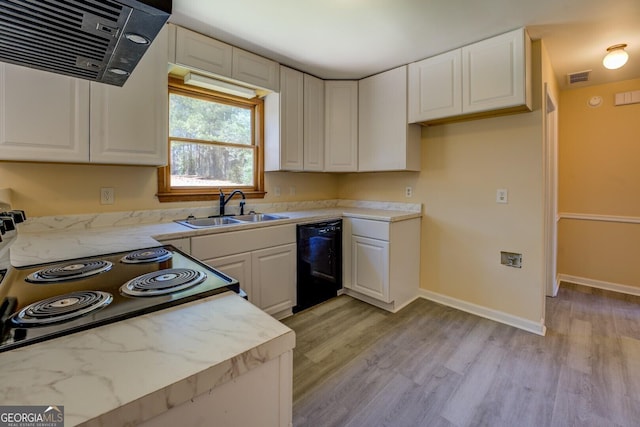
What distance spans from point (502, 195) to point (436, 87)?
1.11 metres

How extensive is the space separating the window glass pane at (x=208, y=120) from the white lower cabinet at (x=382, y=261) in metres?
1.39

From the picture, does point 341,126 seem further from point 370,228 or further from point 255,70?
point 370,228

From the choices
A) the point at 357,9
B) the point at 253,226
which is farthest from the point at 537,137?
the point at 253,226

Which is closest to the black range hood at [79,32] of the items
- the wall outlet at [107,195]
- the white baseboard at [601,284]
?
the wall outlet at [107,195]

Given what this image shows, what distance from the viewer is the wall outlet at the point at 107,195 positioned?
2.12 meters

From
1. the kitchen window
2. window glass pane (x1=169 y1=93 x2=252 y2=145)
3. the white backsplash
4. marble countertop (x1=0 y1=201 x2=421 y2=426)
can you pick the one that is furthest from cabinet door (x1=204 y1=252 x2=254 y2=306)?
marble countertop (x1=0 y1=201 x2=421 y2=426)

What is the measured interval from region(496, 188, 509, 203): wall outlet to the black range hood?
268 centimetres

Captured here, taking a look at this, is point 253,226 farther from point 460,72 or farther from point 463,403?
point 460,72

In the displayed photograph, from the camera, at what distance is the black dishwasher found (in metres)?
2.69

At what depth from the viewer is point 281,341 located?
647 millimetres

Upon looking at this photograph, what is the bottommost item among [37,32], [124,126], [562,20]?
[37,32]

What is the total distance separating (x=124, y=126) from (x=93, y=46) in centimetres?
130

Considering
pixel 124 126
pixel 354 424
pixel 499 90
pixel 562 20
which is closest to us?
pixel 354 424

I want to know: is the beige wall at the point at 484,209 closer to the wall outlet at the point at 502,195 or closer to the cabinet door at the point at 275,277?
the wall outlet at the point at 502,195
